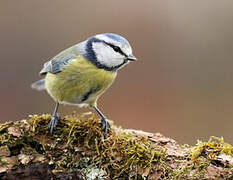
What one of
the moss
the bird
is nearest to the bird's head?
the bird

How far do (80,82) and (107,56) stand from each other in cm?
28

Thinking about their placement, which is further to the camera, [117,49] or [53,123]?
[117,49]

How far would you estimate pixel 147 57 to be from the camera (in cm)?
467

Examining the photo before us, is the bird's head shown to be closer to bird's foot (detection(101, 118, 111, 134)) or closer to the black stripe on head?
the black stripe on head

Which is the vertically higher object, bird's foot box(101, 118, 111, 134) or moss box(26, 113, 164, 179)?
bird's foot box(101, 118, 111, 134)

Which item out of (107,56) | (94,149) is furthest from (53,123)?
(107,56)

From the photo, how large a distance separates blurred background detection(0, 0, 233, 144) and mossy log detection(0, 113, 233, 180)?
210 cm

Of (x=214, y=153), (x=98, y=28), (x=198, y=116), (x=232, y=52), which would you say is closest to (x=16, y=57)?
(x=98, y=28)

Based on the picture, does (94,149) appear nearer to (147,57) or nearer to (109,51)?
(109,51)

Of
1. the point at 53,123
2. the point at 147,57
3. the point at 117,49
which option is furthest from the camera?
the point at 147,57

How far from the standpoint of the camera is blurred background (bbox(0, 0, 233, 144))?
4.20 metres

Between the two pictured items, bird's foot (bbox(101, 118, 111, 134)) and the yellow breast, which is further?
the yellow breast

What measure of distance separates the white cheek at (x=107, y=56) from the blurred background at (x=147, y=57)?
1769mm

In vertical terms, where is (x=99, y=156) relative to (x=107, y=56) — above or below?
below
